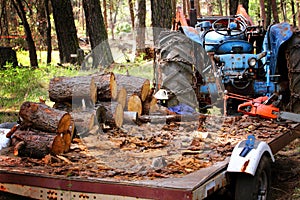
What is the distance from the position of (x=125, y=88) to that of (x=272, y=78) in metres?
2.20

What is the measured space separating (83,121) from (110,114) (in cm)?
57

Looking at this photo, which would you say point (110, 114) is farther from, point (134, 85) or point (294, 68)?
point (294, 68)

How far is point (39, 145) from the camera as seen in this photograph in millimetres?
4875

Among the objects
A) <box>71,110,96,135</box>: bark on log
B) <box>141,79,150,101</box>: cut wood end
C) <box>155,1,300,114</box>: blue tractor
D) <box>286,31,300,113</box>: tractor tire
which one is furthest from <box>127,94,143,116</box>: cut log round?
<box>286,31,300,113</box>: tractor tire

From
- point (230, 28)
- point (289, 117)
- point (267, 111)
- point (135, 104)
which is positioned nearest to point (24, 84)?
point (135, 104)

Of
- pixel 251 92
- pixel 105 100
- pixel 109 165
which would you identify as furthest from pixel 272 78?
pixel 109 165

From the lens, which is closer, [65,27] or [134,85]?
[134,85]

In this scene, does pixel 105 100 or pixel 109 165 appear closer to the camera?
pixel 109 165

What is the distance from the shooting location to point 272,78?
7035 millimetres

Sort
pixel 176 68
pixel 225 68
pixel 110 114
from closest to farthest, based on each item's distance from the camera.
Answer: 1. pixel 110 114
2. pixel 176 68
3. pixel 225 68

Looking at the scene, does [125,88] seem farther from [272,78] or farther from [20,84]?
[20,84]

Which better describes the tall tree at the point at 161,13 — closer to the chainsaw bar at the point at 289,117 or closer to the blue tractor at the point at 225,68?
the blue tractor at the point at 225,68

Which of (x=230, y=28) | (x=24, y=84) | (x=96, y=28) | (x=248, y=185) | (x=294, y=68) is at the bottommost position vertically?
(x=248, y=185)

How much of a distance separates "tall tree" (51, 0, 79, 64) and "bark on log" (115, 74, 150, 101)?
310 inches
